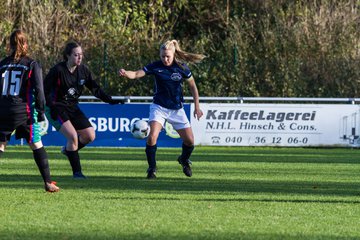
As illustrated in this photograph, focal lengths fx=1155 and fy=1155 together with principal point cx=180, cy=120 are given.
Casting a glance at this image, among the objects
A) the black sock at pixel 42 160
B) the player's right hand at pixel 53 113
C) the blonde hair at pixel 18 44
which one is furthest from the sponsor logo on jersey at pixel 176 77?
the blonde hair at pixel 18 44

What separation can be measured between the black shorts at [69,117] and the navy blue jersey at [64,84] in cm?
8

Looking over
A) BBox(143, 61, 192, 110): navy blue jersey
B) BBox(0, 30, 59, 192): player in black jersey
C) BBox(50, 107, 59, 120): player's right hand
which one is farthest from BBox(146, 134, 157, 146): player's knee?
BBox(0, 30, 59, 192): player in black jersey

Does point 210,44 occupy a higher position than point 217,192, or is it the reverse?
point 217,192

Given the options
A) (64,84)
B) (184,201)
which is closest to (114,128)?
(64,84)

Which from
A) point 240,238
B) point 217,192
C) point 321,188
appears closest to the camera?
point 240,238

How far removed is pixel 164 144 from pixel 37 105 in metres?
13.9

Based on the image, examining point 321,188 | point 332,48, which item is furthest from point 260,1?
point 321,188

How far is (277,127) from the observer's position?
86.2 ft

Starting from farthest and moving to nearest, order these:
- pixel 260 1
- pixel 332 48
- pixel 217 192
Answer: pixel 260 1 < pixel 332 48 < pixel 217 192

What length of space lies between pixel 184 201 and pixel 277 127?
14.7 meters

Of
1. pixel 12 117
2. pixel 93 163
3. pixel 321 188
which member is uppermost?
pixel 12 117

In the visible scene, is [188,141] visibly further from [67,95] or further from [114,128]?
[114,128]

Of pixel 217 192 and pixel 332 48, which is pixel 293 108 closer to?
pixel 332 48

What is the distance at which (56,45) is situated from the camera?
3469cm
